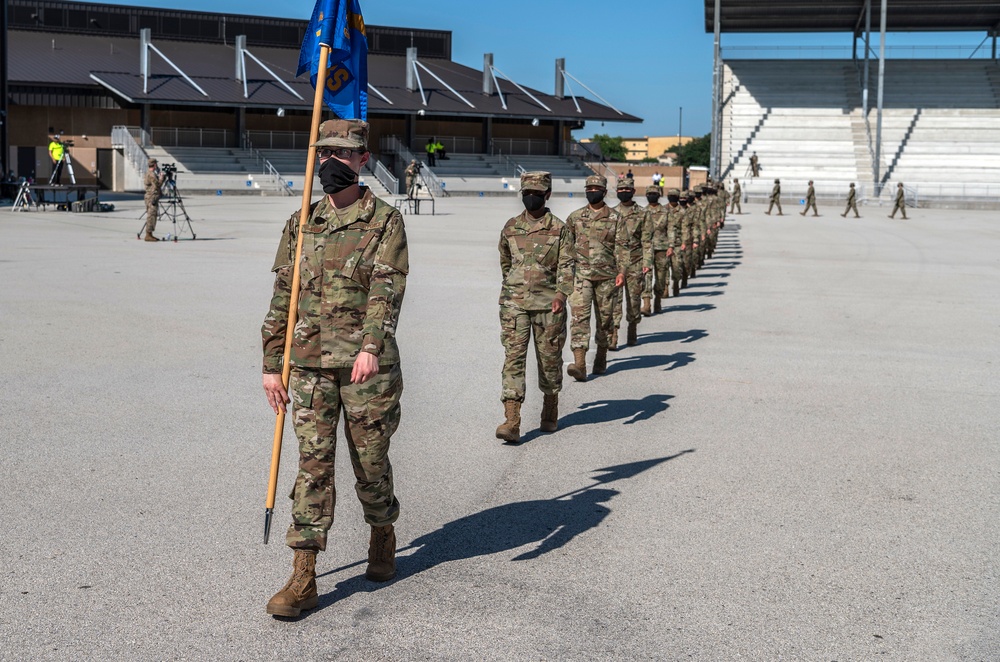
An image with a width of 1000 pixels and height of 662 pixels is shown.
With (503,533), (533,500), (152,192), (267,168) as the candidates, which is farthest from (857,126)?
(503,533)

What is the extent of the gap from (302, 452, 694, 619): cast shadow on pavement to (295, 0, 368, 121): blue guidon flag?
2140mm

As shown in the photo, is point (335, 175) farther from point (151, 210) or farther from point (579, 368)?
point (151, 210)

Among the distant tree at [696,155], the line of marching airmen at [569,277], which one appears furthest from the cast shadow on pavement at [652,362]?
the distant tree at [696,155]

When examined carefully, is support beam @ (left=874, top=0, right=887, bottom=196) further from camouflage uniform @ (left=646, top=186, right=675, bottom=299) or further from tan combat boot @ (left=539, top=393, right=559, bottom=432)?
tan combat boot @ (left=539, top=393, right=559, bottom=432)

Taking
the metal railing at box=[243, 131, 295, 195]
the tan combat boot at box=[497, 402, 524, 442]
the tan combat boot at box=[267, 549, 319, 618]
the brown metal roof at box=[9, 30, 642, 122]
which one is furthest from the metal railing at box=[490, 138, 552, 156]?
the tan combat boot at box=[267, 549, 319, 618]

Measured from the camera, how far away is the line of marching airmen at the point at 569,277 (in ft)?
28.4

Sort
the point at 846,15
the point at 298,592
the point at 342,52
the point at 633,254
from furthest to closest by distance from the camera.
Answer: the point at 846,15, the point at 633,254, the point at 342,52, the point at 298,592

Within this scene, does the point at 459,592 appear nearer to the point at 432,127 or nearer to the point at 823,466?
the point at 823,466

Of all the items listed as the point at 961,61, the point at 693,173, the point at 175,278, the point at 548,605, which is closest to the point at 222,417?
the point at 548,605

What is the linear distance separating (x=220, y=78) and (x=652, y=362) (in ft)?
181

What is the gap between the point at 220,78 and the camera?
63.1 metres

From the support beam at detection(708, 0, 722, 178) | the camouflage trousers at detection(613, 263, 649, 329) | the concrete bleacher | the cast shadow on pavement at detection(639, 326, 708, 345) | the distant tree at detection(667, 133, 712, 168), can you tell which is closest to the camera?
the camouflage trousers at detection(613, 263, 649, 329)

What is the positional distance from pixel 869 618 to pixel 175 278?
1486 cm

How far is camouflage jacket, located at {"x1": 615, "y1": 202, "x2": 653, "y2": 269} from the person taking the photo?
1312cm
